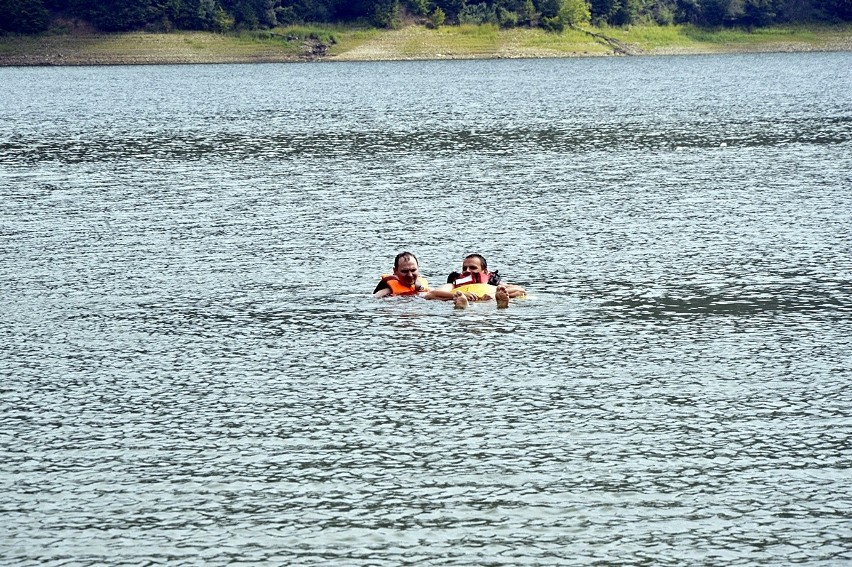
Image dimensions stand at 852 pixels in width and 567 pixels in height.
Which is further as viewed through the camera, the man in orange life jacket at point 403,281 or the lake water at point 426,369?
the man in orange life jacket at point 403,281

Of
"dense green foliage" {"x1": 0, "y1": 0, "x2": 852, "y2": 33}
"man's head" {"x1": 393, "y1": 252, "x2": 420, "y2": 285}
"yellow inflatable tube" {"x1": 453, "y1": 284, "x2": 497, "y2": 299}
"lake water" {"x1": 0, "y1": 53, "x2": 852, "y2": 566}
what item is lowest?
"lake water" {"x1": 0, "y1": 53, "x2": 852, "y2": 566}

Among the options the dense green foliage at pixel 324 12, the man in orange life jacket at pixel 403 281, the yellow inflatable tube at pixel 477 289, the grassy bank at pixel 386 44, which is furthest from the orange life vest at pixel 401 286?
the grassy bank at pixel 386 44

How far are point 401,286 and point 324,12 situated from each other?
172518 mm

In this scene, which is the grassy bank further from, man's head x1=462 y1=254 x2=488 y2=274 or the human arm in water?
man's head x1=462 y1=254 x2=488 y2=274

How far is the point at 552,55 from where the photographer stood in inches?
7598

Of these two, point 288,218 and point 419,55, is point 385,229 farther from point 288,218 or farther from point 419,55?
point 419,55

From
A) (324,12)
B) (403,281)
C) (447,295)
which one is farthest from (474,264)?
(324,12)

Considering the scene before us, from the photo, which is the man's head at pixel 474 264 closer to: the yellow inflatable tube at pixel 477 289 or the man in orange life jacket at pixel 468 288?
the man in orange life jacket at pixel 468 288

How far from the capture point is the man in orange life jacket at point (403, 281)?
26.7m

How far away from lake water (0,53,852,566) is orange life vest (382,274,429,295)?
43 centimetres

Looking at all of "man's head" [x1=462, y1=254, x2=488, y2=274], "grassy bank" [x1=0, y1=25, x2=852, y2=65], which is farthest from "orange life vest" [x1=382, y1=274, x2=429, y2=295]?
"grassy bank" [x1=0, y1=25, x2=852, y2=65]

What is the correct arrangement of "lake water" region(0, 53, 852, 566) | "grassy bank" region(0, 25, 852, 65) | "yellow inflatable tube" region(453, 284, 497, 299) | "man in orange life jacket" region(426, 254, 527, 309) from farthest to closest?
"grassy bank" region(0, 25, 852, 65), "yellow inflatable tube" region(453, 284, 497, 299), "man in orange life jacket" region(426, 254, 527, 309), "lake water" region(0, 53, 852, 566)

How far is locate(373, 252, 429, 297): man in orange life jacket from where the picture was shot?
87.7ft

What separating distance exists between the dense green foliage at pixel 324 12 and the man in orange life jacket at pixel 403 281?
16213 cm
